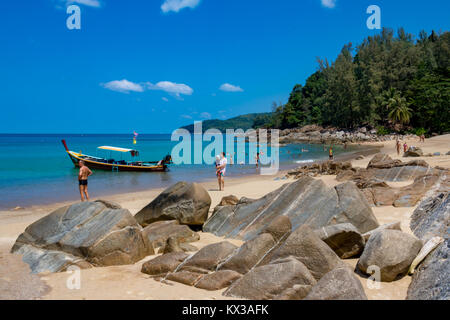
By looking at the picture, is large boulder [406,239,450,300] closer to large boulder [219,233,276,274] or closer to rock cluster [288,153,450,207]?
large boulder [219,233,276,274]

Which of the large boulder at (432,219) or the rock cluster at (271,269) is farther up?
the large boulder at (432,219)

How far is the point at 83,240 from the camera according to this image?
7277mm

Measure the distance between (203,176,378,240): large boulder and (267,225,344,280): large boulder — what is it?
4.25ft

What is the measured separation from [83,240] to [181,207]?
128 inches

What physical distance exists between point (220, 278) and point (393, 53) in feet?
263

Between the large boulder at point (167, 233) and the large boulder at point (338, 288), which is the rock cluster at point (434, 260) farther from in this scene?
the large boulder at point (167, 233)

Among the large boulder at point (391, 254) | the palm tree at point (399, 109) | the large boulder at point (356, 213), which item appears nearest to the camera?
the large boulder at point (391, 254)

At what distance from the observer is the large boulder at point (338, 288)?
4508 mm

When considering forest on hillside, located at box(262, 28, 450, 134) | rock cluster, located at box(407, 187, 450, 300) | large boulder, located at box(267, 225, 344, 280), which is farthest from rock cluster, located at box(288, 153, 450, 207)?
forest on hillside, located at box(262, 28, 450, 134)

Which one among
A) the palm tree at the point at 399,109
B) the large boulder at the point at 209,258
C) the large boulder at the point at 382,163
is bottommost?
the large boulder at the point at 209,258

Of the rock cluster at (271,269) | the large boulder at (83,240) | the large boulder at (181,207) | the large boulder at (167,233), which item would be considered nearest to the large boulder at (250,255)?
the rock cluster at (271,269)

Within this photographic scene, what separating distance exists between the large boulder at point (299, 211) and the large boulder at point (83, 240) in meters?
2.42

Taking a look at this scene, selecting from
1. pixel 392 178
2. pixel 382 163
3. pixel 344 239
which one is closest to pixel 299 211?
pixel 344 239

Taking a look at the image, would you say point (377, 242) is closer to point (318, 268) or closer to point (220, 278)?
point (318, 268)
